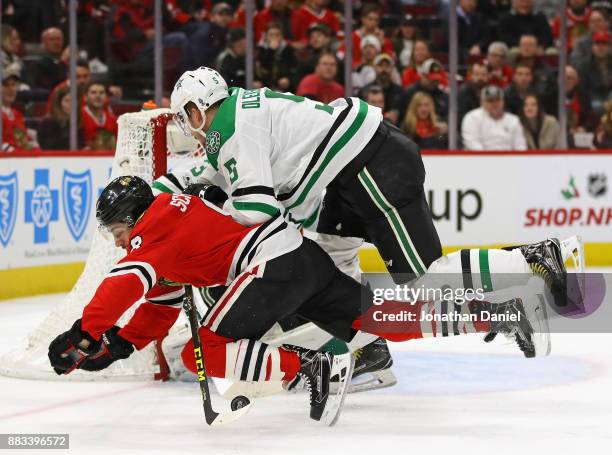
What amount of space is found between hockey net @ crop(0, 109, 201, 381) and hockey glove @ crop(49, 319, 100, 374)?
997 millimetres

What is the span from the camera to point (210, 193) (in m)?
4.19

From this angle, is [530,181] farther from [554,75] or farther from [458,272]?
[458,272]

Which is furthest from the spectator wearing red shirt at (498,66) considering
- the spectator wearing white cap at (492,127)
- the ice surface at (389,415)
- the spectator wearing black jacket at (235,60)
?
the ice surface at (389,415)

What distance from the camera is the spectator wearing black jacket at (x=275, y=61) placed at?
26.8ft

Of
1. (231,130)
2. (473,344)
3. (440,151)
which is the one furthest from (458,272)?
(440,151)

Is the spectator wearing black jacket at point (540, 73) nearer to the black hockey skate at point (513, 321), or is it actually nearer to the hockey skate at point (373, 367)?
the hockey skate at point (373, 367)

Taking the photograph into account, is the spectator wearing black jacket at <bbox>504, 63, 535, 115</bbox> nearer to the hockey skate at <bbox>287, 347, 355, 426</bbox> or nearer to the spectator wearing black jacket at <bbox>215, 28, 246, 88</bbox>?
the spectator wearing black jacket at <bbox>215, 28, 246, 88</bbox>

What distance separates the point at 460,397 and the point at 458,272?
474 millimetres

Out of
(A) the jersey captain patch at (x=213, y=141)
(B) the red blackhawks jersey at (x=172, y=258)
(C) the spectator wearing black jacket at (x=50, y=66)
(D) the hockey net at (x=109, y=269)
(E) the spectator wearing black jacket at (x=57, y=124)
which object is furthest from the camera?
(C) the spectator wearing black jacket at (x=50, y=66)

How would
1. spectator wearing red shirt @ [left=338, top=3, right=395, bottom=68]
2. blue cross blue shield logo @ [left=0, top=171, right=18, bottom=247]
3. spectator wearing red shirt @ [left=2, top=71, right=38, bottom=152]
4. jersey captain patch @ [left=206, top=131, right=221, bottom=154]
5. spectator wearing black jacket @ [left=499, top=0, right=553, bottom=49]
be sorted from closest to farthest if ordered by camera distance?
jersey captain patch @ [left=206, top=131, right=221, bottom=154] → blue cross blue shield logo @ [left=0, top=171, right=18, bottom=247] → spectator wearing red shirt @ [left=2, top=71, right=38, bottom=152] → spectator wearing red shirt @ [left=338, top=3, right=395, bottom=68] → spectator wearing black jacket @ [left=499, top=0, right=553, bottom=49]

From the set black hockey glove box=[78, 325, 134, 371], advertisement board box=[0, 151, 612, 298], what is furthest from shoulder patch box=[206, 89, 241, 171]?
advertisement board box=[0, 151, 612, 298]

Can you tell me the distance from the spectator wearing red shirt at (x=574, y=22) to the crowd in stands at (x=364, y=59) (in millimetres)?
13

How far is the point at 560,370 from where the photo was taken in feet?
16.0

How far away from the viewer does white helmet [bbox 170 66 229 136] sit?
13.3 feet
